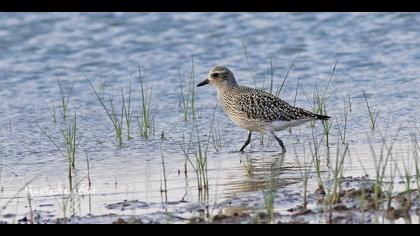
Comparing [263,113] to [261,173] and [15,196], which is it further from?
[15,196]

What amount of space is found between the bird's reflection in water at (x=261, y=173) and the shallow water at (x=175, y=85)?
0.09 feet

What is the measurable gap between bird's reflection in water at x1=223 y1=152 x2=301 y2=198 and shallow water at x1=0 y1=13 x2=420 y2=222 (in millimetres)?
29

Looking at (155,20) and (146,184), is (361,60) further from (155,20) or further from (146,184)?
(146,184)

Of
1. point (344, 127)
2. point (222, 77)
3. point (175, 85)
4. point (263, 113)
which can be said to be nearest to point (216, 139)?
point (263, 113)

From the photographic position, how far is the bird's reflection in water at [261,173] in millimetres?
8633

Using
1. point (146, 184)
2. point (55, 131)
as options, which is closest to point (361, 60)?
point (55, 131)

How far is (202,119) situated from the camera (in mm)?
12172

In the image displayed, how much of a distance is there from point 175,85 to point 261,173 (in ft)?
16.7

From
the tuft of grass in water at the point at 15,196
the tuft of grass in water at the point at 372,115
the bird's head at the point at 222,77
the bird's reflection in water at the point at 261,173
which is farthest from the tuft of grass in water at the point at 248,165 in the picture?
the tuft of grass in water at the point at 15,196

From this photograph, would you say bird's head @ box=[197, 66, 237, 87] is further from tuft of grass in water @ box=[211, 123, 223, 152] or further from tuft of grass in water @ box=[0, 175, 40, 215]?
tuft of grass in water @ box=[0, 175, 40, 215]

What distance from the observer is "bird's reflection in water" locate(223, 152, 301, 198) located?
8.63 m

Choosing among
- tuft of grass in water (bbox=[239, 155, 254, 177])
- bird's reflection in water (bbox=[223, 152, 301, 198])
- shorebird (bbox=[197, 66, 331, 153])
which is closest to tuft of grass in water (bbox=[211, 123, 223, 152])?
shorebird (bbox=[197, 66, 331, 153])

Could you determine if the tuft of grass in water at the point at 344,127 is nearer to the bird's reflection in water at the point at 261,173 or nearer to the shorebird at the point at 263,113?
the shorebird at the point at 263,113
